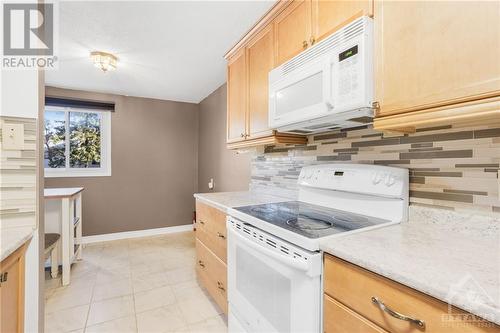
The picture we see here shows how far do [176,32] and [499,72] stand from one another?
2024 mm

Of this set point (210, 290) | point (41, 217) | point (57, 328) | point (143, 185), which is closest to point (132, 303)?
point (57, 328)

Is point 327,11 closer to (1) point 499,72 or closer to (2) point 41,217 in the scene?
(1) point 499,72

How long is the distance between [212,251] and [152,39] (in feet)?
6.12

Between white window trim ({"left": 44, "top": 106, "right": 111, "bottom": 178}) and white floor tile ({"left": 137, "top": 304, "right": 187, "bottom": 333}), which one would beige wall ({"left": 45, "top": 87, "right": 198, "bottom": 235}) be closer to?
white window trim ({"left": 44, "top": 106, "right": 111, "bottom": 178})

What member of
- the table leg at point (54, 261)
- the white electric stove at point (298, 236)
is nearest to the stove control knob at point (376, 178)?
the white electric stove at point (298, 236)

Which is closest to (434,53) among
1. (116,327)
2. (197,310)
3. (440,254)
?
(440,254)

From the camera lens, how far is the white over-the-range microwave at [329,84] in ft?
3.50

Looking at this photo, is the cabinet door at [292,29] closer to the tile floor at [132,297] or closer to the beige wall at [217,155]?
the beige wall at [217,155]

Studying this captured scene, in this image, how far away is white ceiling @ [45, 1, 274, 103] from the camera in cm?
170

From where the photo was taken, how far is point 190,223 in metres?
4.27

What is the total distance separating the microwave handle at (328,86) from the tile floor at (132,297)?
1700 millimetres

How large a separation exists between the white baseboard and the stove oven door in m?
2.81

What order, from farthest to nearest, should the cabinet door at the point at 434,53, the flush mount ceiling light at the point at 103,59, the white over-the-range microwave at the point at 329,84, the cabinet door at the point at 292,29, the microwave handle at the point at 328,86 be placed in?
the flush mount ceiling light at the point at 103,59 < the cabinet door at the point at 292,29 < the microwave handle at the point at 328,86 < the white over-the-range microwave at the point at 329,84 < the cabinet door at the point at 434,53

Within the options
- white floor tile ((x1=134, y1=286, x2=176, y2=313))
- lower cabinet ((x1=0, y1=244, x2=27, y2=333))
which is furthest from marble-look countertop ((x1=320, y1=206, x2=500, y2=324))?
white floor tile ((x1=134, y1=286, x2=176, y2=313))
